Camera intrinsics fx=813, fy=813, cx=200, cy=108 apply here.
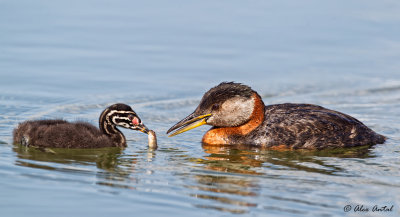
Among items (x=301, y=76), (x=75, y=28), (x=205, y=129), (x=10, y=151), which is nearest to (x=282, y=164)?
(x=205, y=129)

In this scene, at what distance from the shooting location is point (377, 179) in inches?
452

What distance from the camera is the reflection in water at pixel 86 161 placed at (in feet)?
37.7

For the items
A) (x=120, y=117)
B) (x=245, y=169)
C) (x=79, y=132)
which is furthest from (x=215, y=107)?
(x=79, y=132)

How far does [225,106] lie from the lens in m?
13.9

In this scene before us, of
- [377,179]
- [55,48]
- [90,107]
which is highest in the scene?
[55,48]

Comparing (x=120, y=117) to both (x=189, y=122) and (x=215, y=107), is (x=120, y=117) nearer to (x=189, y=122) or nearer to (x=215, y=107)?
(x=189, y=122)

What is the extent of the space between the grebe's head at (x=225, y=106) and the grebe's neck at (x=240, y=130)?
0.07 metres

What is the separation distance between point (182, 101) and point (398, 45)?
6.82 meters

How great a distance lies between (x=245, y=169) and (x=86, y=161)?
241cm

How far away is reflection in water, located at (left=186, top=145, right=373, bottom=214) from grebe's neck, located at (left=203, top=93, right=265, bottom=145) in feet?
0.79

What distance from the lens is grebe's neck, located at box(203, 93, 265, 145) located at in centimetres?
1391

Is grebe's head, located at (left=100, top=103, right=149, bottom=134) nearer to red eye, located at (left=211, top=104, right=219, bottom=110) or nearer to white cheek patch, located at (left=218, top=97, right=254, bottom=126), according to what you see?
red eye, located at (left=211, top=104, right=219, bottom=110)

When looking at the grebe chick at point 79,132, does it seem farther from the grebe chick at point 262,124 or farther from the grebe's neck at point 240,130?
the grebe's neck at point 240,130

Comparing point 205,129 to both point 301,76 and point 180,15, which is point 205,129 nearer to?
point 301,76
